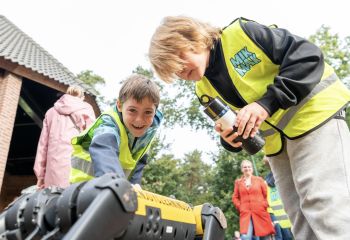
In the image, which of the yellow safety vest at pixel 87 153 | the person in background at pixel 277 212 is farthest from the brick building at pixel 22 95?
the yellow safety vest at pixel 87 153

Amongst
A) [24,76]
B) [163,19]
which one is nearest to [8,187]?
[24,76]

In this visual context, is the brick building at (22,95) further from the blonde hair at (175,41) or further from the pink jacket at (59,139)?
the blonde hair at (175,41)

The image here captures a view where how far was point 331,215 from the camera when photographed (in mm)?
1318

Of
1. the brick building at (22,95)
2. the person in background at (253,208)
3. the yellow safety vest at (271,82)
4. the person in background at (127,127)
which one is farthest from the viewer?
the brick building at (22,95)

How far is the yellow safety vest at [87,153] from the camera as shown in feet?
6.47

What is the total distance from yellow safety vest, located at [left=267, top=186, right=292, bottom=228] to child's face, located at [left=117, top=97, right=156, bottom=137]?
3.97 m

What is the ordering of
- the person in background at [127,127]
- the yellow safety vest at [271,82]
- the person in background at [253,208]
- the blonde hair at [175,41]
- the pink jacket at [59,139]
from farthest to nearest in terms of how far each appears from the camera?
the person in background at [253,208] → the pink jacket at [59,139] → the person in background at [127,127] → the blonde hair at [175,41] → the yellow safety vest at [271,82]

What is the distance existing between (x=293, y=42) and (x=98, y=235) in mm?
1272

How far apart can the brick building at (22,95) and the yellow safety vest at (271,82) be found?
6.78 metres

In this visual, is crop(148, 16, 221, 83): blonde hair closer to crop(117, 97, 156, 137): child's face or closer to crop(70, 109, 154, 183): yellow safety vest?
crop(117, 97, 156, 137): child's face

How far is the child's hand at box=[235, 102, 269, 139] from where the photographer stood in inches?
56.9

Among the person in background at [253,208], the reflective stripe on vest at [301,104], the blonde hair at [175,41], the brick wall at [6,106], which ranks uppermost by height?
the blonde hair at [175,41]

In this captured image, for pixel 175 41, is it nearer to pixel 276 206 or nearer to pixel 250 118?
pixel 250 118

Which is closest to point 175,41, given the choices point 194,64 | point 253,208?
point 194,64
